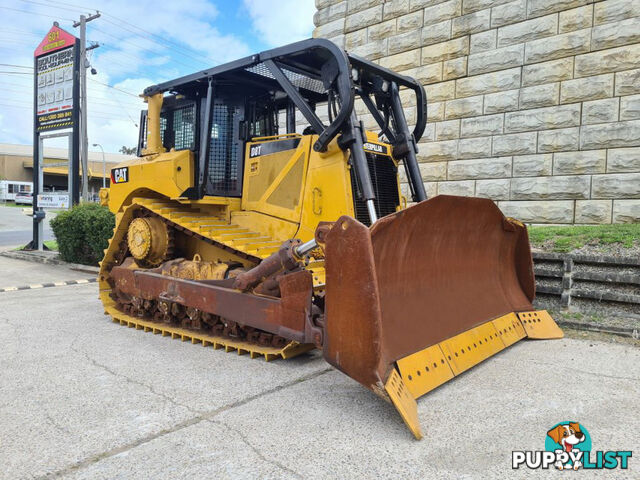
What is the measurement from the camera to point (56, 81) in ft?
41.8

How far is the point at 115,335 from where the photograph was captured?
5.02 m

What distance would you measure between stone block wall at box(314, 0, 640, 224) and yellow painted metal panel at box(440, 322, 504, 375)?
405cm

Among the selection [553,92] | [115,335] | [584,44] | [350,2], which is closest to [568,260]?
[553,92]

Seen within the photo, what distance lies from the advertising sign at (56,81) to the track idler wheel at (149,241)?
8.23 meters

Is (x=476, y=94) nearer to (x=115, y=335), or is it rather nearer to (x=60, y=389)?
(x=115, y=335)

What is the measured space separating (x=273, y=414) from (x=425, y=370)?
106 cm

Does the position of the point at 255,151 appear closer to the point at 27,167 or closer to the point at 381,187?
the point at 381,187

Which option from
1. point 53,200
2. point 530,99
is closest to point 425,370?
point 530,99

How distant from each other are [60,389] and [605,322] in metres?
5.08

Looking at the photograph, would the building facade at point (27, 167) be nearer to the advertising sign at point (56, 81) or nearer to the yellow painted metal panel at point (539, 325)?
the advertising sign at point (56, 81)

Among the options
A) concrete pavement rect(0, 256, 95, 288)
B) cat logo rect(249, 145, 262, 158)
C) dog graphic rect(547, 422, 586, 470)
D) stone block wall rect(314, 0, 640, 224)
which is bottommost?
concrete pavement rect(0, 256, 95, 288)

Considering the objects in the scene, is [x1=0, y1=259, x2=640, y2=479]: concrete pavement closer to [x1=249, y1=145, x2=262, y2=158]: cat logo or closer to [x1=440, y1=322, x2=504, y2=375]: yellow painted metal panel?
[x1=440, y1=322, x2=504, y2=375]: yellow painted metal panel

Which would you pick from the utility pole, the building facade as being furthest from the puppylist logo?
the building facade

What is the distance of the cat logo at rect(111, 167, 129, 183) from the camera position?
602 cm
